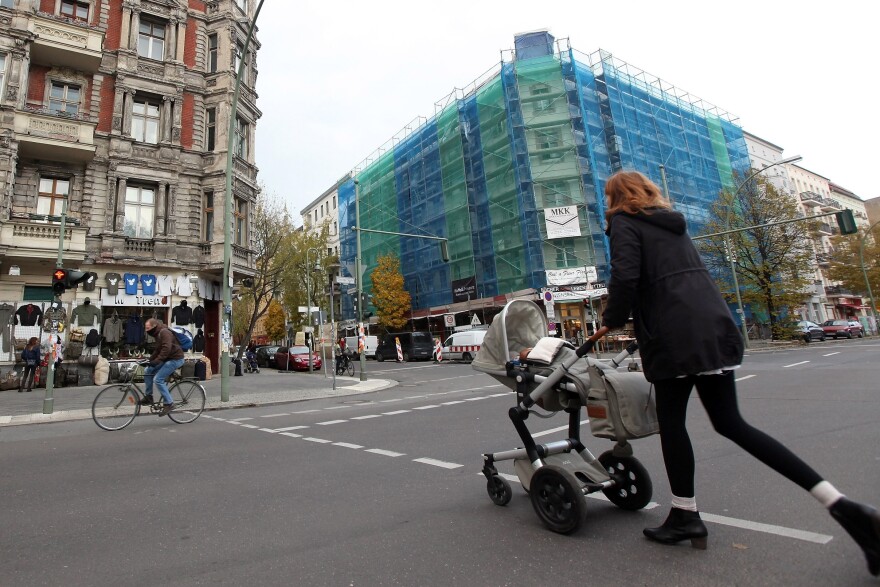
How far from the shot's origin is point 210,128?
72.1ft

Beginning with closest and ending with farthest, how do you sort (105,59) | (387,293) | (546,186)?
(105,59)
(546,186)
(387,293)

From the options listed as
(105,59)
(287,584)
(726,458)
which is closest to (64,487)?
(287,584)

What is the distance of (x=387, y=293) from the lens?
4378 cm

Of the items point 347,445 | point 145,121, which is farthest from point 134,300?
point 347,445

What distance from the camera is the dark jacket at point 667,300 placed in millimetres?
2469

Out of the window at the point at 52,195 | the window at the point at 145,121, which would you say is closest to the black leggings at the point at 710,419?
the window at the point at 52,195

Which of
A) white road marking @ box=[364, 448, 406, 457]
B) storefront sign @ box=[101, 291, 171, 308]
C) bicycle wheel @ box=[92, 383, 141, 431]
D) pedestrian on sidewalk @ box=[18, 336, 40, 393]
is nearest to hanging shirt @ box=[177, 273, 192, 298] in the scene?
storefront sign @ box=[101, 291, 171, 308]

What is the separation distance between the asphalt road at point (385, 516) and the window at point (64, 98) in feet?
57.8

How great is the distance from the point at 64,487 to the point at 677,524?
5.26m

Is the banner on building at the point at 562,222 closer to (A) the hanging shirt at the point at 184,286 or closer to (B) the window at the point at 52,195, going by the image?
(A) the hanging shirt at the point at 184,286

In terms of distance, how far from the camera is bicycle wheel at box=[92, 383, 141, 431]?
8.60 meters

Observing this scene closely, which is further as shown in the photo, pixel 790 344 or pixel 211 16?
pixel 790 344

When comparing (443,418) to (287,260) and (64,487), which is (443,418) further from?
(287,260)

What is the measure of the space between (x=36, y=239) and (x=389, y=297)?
94.4 feet
